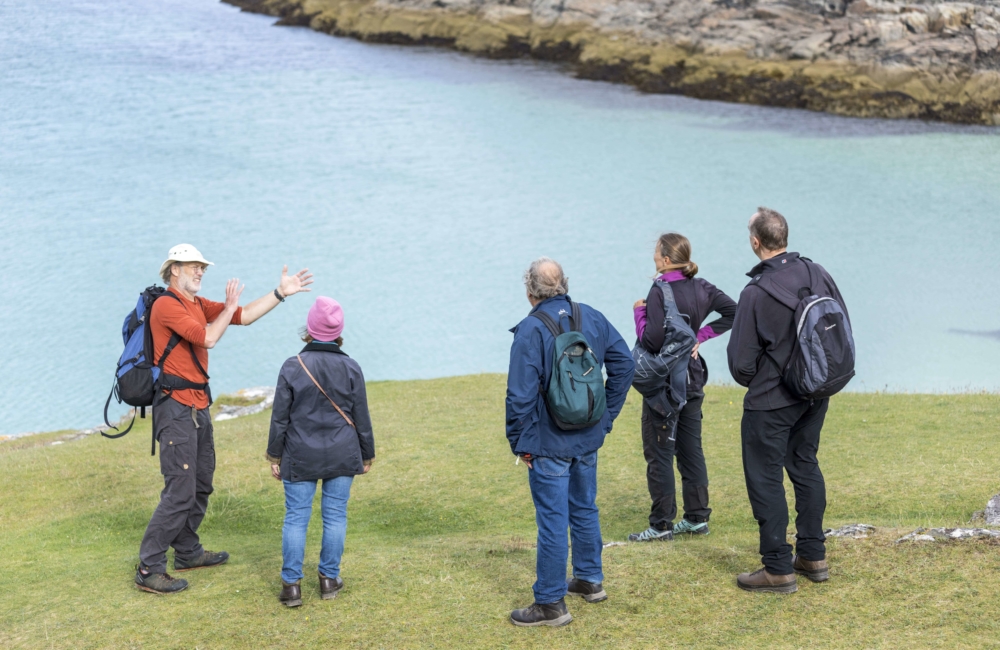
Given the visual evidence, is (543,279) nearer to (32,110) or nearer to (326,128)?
(326,128)

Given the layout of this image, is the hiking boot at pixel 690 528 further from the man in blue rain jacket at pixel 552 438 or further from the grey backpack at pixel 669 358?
the man in blue rain jacket at pixel 552 438

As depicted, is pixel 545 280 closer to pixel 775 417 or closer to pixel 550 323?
pixel 550 323

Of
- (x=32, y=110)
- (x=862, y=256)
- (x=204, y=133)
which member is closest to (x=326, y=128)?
(x=204, y=133)

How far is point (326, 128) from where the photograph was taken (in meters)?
58.3

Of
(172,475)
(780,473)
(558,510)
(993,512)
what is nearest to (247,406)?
(172,475)

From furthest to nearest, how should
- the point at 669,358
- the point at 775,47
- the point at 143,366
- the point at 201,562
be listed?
the point at 775,47 < the point at 201,562 < the point at 669,358 < the point at 143,366

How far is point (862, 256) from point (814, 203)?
5.70 meters

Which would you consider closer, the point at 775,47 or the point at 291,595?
the point at 291,595

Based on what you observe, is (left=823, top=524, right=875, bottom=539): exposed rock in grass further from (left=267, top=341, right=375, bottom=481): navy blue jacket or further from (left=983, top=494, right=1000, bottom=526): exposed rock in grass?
(left=267, top=341, right=375, bottom=481): navy blue jacket

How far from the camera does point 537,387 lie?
7.04m

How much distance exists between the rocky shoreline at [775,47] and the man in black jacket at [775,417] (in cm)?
5122

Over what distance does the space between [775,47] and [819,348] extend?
187 ft

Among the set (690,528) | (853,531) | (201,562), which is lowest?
(201,562)

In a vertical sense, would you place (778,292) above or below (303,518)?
above
